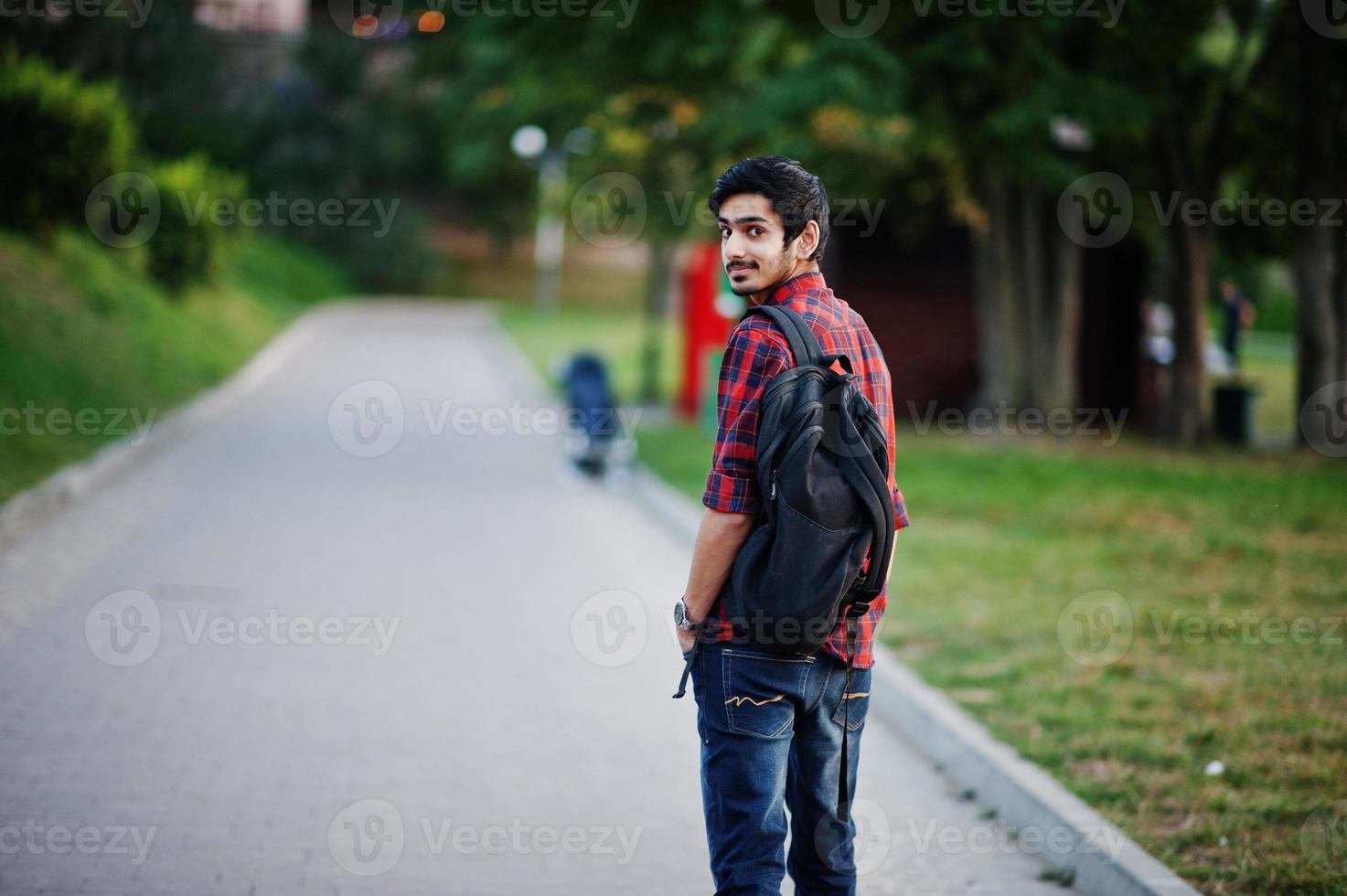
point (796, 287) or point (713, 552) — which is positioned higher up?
point (796, 287)

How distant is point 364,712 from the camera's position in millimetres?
6340

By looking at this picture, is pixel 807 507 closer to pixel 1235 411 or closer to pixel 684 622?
pixel 684 622

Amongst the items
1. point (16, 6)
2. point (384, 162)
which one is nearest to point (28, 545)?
point (16, 6)

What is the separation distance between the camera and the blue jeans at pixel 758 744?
10.3ft

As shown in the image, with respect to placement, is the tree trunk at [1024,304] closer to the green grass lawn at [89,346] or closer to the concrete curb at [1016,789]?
the green grass lawn at [89,346]

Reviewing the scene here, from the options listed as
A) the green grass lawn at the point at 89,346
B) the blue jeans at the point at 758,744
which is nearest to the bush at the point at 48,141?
the green grass lawn at the point at 89,346

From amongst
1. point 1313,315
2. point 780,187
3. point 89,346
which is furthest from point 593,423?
point 780,187

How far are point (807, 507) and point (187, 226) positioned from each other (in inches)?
914

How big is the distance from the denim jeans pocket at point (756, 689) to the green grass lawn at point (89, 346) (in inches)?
342

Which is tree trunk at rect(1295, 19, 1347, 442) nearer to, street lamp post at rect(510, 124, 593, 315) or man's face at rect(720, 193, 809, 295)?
street lamp post at rect(510, 124, 593, 315)

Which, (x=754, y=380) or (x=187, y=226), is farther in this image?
(x=187, y=226)

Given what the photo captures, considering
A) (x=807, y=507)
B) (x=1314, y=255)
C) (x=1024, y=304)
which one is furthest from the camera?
(x=1024, y=304)

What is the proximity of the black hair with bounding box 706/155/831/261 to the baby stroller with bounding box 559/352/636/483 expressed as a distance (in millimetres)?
10784

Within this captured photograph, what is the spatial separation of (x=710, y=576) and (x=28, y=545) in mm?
7664
